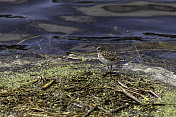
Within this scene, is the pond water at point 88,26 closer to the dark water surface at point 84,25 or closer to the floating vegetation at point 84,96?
the dark water surface at point 84,25

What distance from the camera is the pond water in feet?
30.0

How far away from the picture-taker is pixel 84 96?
4898 mm

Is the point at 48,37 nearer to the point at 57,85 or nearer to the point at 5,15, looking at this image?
the point at 5,15

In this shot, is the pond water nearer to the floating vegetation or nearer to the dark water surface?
the dark water surface

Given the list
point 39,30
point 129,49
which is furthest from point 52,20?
point 129,49

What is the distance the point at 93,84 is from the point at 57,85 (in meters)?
0.83

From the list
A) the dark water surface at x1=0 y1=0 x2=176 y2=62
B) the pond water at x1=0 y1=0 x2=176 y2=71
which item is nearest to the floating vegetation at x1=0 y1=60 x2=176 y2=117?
the pond water at x1=0 y1=0 x2=176 y2=71

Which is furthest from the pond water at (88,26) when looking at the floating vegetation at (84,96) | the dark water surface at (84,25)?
the floating vegetation at (84,96)

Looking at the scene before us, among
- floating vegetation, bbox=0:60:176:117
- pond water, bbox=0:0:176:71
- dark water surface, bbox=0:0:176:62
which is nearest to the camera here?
floating vegetation, bbox=0:60:176:117

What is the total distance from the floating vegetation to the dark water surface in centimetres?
298

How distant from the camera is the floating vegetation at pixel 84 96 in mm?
4469

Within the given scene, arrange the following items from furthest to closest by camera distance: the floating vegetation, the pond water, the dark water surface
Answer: the dark water surface → the pond water → the floating vegetation

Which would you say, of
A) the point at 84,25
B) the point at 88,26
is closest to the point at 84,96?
the point at 88,26

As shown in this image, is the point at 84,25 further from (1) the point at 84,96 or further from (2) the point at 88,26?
(1) the point at 84,96
